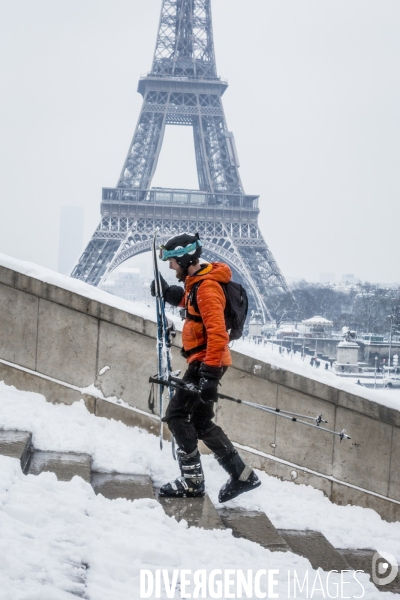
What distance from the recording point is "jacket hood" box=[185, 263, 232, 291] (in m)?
4.86

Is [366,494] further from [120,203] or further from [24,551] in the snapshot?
[120,203]

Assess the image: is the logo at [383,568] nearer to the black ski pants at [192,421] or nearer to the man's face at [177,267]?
the black ski pants at [192,421]

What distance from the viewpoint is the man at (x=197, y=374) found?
15.6 feet

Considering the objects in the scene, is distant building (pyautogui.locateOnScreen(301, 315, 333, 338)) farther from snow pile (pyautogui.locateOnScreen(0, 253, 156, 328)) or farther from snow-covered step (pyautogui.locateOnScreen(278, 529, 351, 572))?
snow-covered step (pyautogui.locateOnScreen(278, 529, 351, 572))

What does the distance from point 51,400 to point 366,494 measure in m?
2.71

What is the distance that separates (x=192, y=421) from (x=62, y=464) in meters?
0.89

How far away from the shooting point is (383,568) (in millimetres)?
4766

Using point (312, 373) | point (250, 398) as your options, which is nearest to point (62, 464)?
point (250, 398)

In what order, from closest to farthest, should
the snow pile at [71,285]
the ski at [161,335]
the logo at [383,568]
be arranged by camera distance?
the logo at [383,568] → the ski at [161,335] → the snow pile at [71,285]

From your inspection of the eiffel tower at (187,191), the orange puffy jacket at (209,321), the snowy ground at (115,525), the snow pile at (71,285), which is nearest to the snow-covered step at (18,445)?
the snowy ground at (115,525)

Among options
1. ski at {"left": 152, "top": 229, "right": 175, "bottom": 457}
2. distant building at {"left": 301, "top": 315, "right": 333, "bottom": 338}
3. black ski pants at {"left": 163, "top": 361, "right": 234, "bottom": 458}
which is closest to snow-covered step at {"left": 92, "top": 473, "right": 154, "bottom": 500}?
black ski pants at {"left": 163, "top": 361, "right": 234, "bottom": 458}

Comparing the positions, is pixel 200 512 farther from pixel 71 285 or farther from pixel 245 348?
pixel 71 285

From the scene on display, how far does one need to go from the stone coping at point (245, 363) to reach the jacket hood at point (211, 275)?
1334mm

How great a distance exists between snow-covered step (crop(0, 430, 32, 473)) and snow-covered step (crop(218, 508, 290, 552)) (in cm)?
131
